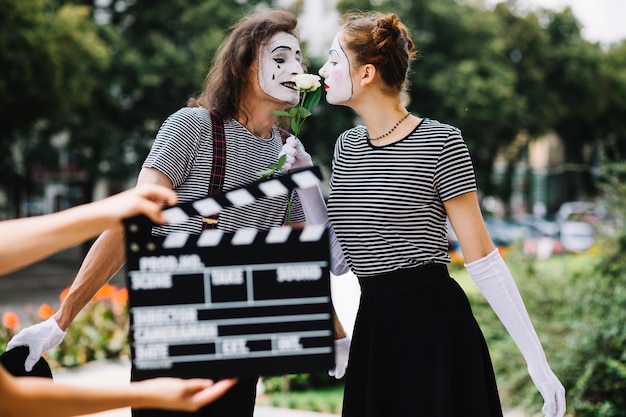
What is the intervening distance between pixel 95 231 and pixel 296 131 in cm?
118

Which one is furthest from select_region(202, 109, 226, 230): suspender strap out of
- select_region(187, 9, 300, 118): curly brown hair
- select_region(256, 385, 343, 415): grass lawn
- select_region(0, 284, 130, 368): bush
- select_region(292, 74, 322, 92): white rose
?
select_region(0, 284, 130, 368): bush

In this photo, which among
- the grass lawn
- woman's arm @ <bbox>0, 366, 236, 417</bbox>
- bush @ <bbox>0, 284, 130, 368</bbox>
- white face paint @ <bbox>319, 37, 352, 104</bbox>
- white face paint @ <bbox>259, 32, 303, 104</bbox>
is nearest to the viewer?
woman's arm @ <bbox>0, 366, 236, 417</bbox>

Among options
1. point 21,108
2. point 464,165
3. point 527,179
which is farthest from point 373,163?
point 527,179

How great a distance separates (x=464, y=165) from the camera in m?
2.58

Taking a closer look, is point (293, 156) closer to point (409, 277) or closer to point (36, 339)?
point (409, 277)

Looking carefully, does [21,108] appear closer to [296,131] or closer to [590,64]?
[296,131]

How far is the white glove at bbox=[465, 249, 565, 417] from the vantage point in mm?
2592

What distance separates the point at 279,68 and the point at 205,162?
0.49m

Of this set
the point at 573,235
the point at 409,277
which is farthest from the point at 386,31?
the point at 573,235

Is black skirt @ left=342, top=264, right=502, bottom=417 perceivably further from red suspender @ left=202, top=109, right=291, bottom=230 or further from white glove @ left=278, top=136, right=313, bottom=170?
red suspender @ left=202, top=109, right=291, bottom=230

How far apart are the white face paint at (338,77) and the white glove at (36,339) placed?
49.0 inches

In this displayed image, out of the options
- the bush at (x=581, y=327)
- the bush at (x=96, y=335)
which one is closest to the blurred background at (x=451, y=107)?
the bush at (x=581, y=327)

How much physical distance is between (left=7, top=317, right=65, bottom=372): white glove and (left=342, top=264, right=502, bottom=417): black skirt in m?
1.08

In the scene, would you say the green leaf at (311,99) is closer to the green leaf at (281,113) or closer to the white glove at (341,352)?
the green leaf at (281,113)
